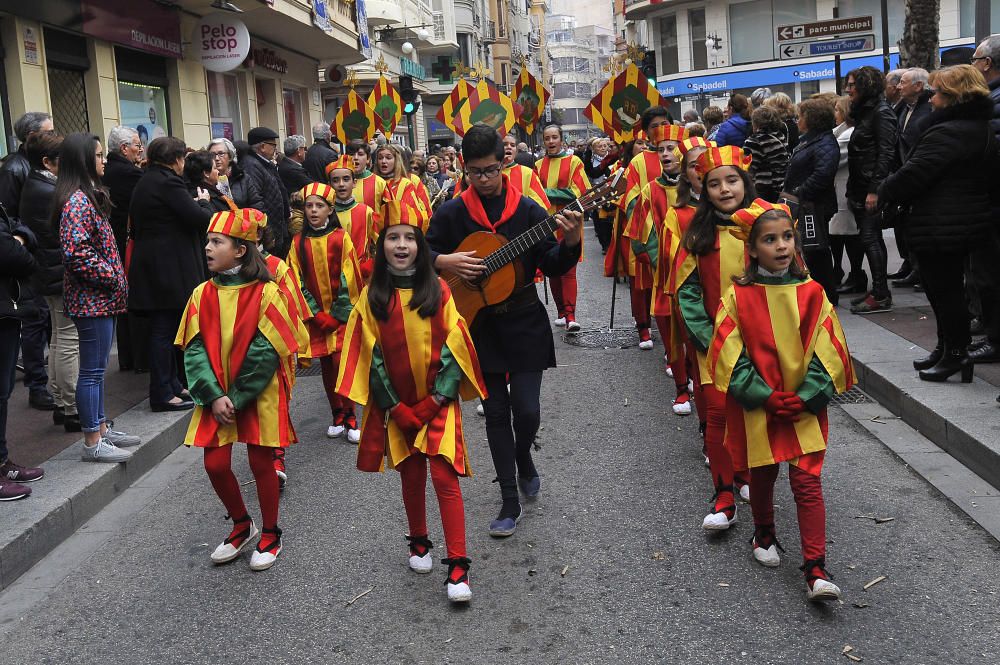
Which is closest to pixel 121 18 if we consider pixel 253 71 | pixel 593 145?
pixel 253 71

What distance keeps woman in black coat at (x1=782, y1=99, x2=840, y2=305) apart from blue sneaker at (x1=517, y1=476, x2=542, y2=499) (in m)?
4.48

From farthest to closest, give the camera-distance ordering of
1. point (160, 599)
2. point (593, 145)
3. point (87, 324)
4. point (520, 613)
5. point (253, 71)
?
point (253, 71)
point (593, 145)
point (87, 324)
point (160, 599)
point (520, 613)

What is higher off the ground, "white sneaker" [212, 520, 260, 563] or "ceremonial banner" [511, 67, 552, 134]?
"ceremonial banner" [511, 67, 552, 134]

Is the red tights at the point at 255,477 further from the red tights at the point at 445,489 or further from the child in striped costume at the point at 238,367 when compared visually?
the red tights at the point at 445,489

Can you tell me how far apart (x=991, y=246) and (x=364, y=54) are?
21.8 meters

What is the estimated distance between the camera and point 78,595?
4.81m

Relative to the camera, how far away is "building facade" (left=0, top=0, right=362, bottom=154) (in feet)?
39.7

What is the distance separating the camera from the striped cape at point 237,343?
16.2ft

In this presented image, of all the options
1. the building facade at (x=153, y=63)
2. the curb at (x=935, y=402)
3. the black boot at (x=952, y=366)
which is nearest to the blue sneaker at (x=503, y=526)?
the curb at (x=935, y=402)

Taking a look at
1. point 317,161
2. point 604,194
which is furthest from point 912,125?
point 317,161

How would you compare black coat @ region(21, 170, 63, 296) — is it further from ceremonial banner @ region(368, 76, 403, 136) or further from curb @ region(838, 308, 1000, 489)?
ceremonial banner @ region(368, 76, 403, 136)

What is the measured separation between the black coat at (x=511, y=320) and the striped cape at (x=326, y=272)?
2048 mm

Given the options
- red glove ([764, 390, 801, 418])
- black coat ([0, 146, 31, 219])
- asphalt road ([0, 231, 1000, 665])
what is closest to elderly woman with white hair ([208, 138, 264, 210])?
black coat ([0, 146, 31, 219])

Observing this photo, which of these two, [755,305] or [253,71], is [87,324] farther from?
[253,71]
